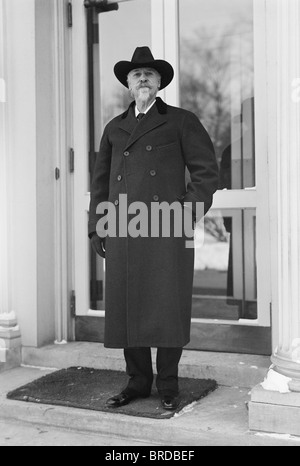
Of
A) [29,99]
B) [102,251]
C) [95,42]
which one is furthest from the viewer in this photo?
[95,42]

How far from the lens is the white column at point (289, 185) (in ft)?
9.08

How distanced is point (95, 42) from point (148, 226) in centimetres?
185

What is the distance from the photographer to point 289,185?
280 cm

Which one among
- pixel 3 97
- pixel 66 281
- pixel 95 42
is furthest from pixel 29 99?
pixel 66 281

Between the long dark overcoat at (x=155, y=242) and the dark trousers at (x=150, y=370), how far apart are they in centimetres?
11

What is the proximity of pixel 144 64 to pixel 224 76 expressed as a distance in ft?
11.0

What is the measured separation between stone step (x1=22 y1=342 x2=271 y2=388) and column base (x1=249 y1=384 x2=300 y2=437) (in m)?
0.60

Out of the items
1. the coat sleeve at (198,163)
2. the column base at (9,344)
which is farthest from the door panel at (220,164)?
the coat sleeve at (198,163)

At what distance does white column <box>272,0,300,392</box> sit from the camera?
2.77 m

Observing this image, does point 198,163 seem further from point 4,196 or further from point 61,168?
point 4,196

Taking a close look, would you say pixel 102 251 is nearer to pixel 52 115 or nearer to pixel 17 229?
pixel 17 229

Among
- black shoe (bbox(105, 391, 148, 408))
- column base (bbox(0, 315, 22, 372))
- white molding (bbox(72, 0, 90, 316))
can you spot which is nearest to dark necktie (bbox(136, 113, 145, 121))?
white molding (bbox(72, 0, 90, 316))

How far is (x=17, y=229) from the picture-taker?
13.2 feet

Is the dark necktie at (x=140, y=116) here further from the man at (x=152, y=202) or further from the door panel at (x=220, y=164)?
the door panel at (x=220, y=164)
